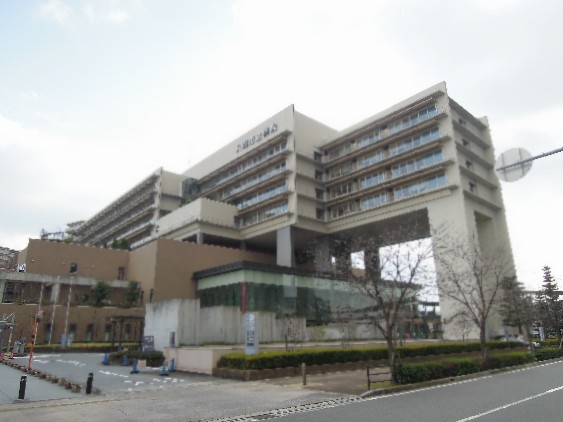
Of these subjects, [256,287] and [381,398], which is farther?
[256,287]

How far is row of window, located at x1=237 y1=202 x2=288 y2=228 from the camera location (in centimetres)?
5882

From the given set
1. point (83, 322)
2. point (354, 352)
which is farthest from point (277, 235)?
point (354, 352)

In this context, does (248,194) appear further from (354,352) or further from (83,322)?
(354,352)

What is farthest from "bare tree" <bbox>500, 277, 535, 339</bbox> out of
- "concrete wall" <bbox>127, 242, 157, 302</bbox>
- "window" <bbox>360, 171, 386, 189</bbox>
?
"concrete wall" <bbox>127, 242, 157, 302</bbox>

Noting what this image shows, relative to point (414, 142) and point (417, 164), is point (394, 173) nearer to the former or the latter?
point (417, 164)

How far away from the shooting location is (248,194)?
2589 inches

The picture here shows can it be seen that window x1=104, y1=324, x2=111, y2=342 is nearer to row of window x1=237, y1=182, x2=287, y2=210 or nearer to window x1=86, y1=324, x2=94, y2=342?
window x1=86, y1=324, x2=94, y2=342

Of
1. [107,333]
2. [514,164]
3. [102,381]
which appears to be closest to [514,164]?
[514,164]

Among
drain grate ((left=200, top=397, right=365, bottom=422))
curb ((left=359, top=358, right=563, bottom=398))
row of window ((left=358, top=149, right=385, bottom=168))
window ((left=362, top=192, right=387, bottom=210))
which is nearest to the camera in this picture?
drain grate ((left=200, top=397, right=365, bottom=422))

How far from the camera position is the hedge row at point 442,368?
1723cm

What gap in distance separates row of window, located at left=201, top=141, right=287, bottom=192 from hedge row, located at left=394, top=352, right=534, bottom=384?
135 ft

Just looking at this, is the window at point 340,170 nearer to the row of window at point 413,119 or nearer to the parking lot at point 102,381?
the row of window at point 413,119

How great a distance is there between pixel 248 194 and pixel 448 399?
53916 mm

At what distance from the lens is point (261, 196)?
2467 inches
